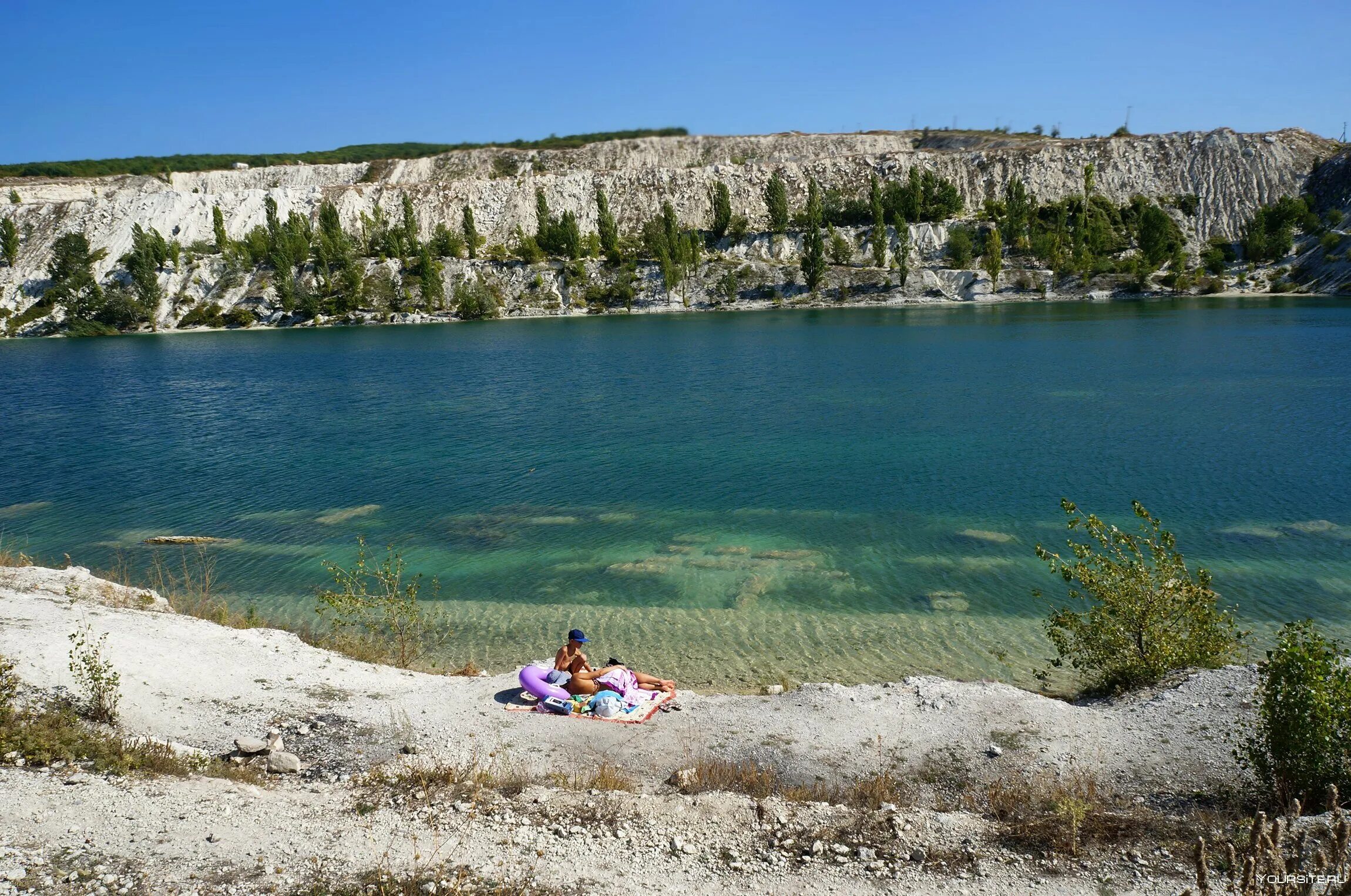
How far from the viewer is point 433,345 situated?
91.9 metres

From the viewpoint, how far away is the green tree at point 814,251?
5157 inches

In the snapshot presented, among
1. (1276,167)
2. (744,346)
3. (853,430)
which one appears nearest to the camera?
(853,430)

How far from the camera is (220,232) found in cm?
14138

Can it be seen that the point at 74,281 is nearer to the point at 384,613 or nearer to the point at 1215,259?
the point at 384,613

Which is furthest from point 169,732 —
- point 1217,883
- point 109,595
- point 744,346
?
point 744,346

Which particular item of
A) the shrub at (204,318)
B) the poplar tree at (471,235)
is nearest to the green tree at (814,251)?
the poplar tree at (471,235)

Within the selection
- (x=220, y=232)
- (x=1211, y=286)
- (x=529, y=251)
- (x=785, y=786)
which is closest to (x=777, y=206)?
(x=529, y=251)

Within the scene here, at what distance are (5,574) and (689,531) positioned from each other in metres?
18.4

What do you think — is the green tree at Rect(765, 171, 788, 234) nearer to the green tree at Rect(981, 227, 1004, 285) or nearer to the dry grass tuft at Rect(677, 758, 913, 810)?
the green tree at Rect(981, 227, 1004, 285)

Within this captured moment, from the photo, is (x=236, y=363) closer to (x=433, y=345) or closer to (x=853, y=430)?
(x=433, y=345)

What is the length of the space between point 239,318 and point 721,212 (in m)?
83.4

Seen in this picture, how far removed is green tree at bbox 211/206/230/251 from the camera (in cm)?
14075

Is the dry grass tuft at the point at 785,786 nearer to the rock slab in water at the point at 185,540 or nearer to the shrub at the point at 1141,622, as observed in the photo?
the shrub at the point at 1141,622

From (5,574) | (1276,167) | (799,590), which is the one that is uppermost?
(1276,167)
